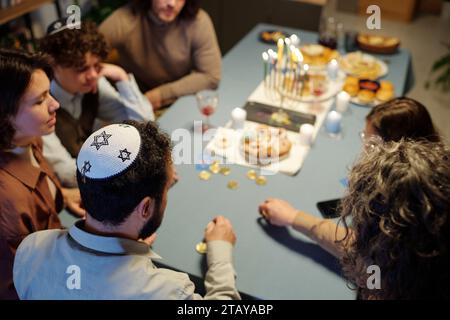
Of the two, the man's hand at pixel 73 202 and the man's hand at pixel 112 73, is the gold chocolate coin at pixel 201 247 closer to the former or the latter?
the man's hand at pixel 73 202

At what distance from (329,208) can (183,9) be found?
145 cm

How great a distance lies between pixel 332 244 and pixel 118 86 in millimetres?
1283

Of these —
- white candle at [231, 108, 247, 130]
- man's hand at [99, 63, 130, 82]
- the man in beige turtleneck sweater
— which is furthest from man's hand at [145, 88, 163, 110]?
white candle at [231, 108, 247, 130]

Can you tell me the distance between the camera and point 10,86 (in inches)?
52.5

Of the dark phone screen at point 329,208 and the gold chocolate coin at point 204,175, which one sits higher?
the gold chocolate coin at point 204,175

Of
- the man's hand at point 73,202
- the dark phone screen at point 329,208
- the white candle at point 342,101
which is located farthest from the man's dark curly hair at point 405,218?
the white candle at point 342,101

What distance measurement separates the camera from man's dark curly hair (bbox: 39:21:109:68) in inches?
67.8

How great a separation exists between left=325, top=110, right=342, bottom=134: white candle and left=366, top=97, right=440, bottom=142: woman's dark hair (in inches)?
16.3

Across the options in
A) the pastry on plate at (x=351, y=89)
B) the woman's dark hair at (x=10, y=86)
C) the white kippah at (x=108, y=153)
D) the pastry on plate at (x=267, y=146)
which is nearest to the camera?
the white kippah at (x=108, y=153)

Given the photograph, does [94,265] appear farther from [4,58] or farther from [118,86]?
[118,86]

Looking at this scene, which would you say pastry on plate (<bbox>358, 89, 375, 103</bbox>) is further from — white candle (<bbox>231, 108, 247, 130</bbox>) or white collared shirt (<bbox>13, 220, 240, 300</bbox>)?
white collared shirt (<bbox>13, 220, 240, 300</bbox>)

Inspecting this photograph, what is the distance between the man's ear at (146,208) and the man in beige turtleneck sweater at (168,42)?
1.38 metres

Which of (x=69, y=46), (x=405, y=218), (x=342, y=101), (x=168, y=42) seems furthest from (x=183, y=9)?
(x=405, y=218)

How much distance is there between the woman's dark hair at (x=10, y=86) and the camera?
1331 mm
